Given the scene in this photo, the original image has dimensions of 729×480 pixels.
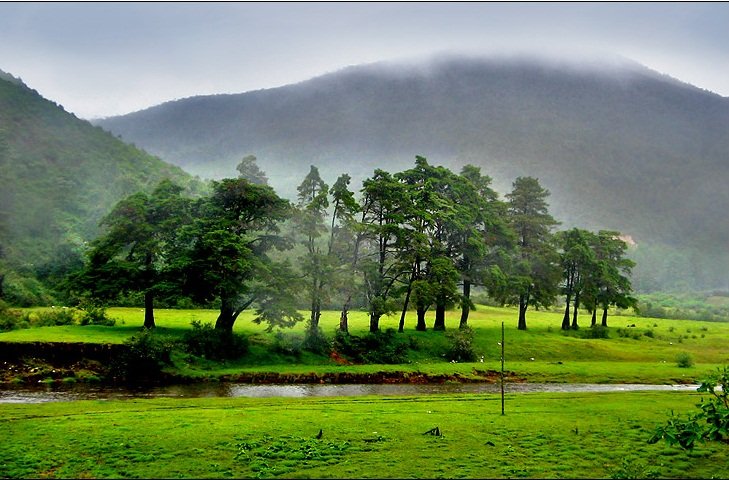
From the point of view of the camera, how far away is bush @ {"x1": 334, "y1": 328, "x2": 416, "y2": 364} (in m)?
49.5

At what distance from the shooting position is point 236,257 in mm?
46438

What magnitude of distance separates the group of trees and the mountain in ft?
114

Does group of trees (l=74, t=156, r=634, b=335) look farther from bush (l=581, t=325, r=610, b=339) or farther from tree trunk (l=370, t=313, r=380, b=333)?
bush (l=581, t=325, r=610, b=339)

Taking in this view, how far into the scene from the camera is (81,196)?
344 feet

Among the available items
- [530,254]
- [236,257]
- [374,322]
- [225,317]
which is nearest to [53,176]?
[225,317]

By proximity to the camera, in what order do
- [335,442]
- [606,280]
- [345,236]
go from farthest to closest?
[606,280]
[345,236]
[335,442]

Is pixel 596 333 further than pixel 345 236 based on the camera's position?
Yes

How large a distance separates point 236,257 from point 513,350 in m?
30.4

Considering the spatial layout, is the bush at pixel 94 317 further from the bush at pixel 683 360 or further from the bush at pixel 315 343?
the bush at pixel 683 360

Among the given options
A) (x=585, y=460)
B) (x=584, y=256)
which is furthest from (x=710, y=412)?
(x=584, y=256)

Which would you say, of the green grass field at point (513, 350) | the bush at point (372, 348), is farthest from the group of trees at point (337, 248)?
the green grass field at point (513, 350)

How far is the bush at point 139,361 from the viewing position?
3941cm

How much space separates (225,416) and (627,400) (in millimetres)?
24650

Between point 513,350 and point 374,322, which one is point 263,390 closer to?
point 374,322
